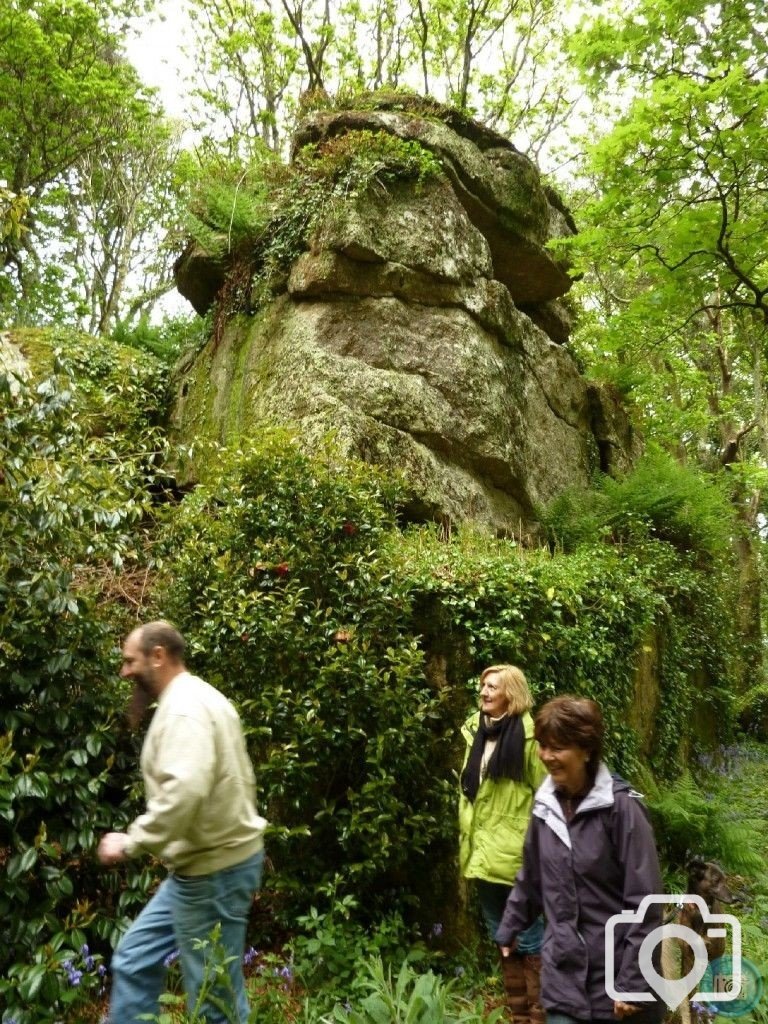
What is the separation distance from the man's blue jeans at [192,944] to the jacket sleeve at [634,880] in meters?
1.47

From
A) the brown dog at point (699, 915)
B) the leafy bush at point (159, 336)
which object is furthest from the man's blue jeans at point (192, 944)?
the leafy bush at point (159, 336)

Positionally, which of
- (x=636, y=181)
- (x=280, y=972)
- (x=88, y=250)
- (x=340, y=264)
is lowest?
(x=280, y=972)

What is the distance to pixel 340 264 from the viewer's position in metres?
9.87

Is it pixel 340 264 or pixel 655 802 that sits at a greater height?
pixel 340 264

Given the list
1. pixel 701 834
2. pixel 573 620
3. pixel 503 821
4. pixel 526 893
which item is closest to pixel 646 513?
pixel 573 620

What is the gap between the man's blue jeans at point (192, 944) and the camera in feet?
9.88

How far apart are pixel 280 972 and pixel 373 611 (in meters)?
2.43

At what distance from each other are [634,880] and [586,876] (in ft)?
0.61

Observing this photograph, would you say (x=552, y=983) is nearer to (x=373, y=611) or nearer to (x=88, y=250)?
(x=373, y=611)

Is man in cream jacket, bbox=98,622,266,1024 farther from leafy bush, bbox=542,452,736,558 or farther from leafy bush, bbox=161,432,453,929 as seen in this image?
leafy bush, bbox=542,452,736,558

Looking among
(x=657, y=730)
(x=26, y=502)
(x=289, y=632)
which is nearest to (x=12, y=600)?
(x=26, y=502)

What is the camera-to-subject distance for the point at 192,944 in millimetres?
3018

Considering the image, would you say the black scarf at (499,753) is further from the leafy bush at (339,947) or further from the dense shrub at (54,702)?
the dense shrub at (54,702)

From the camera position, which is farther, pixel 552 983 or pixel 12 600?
pixel 12 600
